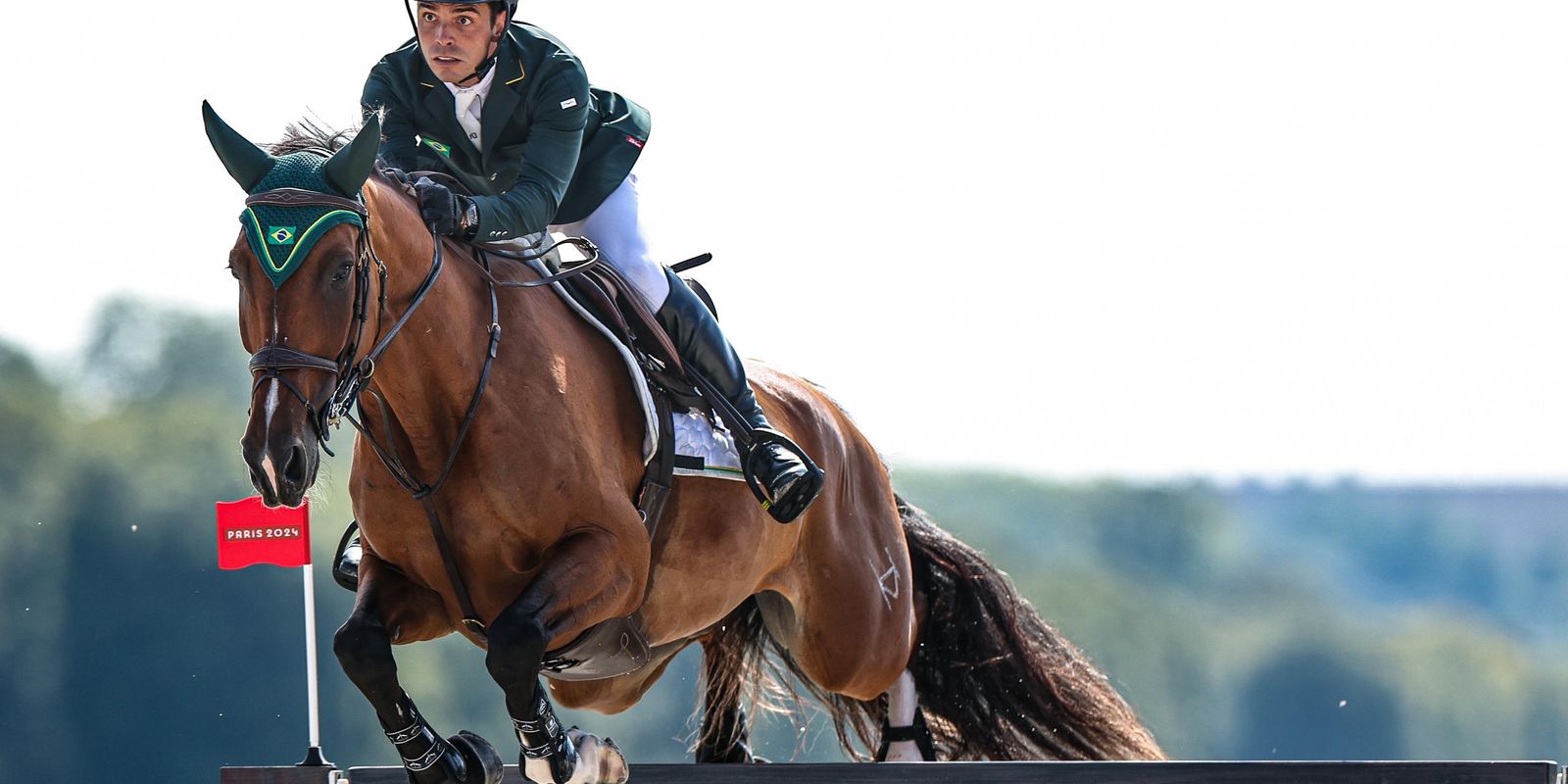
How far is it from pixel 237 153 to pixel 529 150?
0.86 m

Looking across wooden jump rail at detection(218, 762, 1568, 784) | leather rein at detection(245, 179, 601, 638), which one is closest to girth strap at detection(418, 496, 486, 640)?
leather rein at detection(245, 179, 601, 638)

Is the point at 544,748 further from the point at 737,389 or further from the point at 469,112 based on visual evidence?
the point at 469,112

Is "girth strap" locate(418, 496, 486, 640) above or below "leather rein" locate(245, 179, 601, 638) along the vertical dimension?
below

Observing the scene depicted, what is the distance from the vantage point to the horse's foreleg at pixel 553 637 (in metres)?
4.16

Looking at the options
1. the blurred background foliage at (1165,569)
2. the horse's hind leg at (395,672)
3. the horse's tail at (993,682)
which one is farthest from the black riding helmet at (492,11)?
the blurred background foliage at (1165,569)

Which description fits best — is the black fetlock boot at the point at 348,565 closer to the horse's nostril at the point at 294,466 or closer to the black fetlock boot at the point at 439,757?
the black fetlock boot at the point at 439,757

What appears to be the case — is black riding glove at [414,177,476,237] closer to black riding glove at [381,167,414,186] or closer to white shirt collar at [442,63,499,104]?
black riding glove at [381,167,414,186]

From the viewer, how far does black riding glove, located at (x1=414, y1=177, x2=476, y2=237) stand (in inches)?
168

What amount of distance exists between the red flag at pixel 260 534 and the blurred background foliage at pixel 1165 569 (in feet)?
64.2

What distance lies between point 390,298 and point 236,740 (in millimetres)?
21004

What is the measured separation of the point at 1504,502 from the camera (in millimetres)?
31797

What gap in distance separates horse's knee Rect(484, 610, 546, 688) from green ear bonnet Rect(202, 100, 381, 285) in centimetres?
101

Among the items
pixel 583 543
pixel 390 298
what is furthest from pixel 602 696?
pixel 390 298

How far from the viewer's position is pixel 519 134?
467cm
